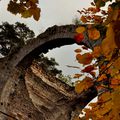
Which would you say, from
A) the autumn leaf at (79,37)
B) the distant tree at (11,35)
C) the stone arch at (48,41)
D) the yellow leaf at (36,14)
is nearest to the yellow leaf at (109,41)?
the yellow leaf at (36,14)

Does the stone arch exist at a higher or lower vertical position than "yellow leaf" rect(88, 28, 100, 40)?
higher

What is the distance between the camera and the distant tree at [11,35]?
73.0ft

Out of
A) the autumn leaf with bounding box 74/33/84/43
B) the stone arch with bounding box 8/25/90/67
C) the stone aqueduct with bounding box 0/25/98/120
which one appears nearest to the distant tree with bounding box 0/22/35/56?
the stone aqueduct with bounding box 0/25/98/120

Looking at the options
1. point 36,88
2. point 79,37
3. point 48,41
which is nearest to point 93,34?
point 79,37

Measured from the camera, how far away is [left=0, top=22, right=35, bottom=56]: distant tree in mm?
22250

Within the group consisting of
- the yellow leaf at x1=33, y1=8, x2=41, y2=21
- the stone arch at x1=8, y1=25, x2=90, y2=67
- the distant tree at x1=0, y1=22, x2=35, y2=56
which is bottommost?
the yellow leaf at x1=33, y1=8, x2=41, y2=21

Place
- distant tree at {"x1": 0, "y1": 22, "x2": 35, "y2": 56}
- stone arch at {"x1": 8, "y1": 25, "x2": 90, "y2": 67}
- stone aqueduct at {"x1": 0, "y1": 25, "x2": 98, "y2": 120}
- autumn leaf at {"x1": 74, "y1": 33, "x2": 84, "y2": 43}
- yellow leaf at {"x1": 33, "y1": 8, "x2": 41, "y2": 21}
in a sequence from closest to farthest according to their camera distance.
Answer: yellow leaf at {"x1": 33, "y1": 8, "x2": 41, "y2": 21} < autumn leaf at {"x1": 74, "y1": 33, "x2": 84, "y2": 43} < stone arch at {"x1": 8, "y1": 25, "x2": 90, "y2": 67} < stone aqueduct at {"x1": 0, "y1": 25, "x2": 98, "y2": 120} < distant tree at {"x1": 0, "y1": 22, "x2": 35, "y2": 56}

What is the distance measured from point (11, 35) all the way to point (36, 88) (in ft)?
33.5

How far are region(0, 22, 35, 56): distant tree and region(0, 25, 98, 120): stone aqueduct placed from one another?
8800 mm

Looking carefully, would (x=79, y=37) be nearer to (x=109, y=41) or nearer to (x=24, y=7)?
(x=24, y=7)

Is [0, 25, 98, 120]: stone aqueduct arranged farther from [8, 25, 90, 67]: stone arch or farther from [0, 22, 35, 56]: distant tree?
[0, 22, 35, 56]: distant tree

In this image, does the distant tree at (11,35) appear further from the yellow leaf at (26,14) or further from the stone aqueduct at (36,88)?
the yellow leaf at (26,14)

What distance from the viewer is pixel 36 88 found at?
13000 millimetres

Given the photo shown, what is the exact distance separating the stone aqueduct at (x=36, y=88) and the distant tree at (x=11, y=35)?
8.80 m
